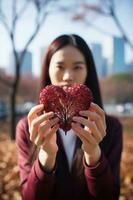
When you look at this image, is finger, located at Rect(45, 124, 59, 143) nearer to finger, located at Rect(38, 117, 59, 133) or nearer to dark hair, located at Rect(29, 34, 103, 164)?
finger, located at Rect(38, 117, 59, 133)

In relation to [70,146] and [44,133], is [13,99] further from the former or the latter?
[44,133]

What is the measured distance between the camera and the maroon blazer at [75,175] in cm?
123

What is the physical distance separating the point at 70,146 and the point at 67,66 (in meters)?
0.31

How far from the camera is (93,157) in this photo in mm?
1211

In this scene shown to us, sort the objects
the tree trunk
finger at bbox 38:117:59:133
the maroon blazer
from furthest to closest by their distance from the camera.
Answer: the tree trunk < the maroon blazer < finger at bbox 38:117:59:133

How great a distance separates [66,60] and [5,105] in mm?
5296

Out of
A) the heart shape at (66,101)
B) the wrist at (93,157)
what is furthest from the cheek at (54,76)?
the wrist at (93,157)

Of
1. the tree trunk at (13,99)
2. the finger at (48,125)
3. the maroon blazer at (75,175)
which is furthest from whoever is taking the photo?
the tree trunk at (13,99)

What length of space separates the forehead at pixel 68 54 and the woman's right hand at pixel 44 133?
0.25 m

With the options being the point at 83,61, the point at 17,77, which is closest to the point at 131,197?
the point at 83,61

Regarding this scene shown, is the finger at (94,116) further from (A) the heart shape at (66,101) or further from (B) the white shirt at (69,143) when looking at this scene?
Result: (B) the white shirt at (69,143)

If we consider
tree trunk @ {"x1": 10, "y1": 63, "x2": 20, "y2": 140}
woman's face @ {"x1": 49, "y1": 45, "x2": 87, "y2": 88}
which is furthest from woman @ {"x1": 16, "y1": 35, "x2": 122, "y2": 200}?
tree trunk @ {"x1": 10, "y1": 63, "x2": 20, "y2": 140}

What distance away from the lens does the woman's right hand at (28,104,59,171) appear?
1112 mm

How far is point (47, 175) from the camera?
1.21 meters
